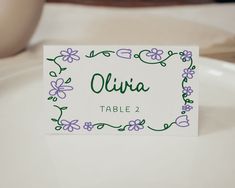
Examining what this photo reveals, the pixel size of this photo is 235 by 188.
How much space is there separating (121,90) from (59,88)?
7cm

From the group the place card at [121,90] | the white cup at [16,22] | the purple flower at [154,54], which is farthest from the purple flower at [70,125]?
the white cup at [16,22]

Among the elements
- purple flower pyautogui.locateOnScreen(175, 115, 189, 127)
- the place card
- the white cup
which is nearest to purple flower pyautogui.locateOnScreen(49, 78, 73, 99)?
the place card

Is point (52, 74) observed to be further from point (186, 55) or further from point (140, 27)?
point (140, 27)

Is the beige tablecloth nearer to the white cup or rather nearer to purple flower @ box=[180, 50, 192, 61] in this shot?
the white cup

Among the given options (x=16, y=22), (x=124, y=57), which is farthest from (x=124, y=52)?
(x=16, y=22)

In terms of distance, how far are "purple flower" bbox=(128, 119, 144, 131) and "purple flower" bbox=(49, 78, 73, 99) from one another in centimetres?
7

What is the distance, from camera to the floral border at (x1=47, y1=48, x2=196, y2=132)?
1.56 feet

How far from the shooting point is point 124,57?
0.48 meters

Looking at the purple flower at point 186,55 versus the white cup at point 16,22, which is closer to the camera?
Result: the purple flower at point 186,55

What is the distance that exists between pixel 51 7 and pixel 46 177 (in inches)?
26.5

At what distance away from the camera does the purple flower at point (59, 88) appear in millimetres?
479

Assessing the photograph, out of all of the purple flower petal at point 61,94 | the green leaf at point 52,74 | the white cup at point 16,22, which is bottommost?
the purple flower petal at point 61,94

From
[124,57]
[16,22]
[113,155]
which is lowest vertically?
[113,155]

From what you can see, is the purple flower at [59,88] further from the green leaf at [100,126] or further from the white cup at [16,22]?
the white cup at [16,22]
